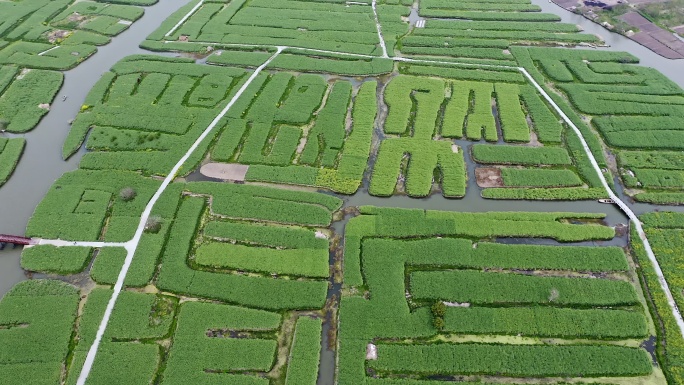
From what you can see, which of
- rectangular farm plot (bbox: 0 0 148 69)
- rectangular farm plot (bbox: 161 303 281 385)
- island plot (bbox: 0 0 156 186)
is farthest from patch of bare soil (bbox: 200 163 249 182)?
rectangular farm plot (bbox: 0 0 148 69)

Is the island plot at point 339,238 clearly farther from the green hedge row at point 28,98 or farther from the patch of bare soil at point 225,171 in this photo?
the green hedge row at point 28,98

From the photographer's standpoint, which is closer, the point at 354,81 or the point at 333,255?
the point at 333,255

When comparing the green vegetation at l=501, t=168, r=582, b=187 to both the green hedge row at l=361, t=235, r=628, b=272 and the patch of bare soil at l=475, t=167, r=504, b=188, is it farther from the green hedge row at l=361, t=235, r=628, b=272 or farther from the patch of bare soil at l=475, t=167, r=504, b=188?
the green hedge row at l=361, t=235, r=628, b=272

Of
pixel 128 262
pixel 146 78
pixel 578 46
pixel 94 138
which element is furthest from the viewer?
pixel 578 46

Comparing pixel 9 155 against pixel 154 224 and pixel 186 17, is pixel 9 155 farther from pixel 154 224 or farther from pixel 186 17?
pixel 186 17

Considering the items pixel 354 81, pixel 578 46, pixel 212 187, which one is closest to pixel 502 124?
pixel 354 81

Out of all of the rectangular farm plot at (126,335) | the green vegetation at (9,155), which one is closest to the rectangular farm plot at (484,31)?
the rectangular farm plot at (126,335)

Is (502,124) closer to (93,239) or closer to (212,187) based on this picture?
(212,187)

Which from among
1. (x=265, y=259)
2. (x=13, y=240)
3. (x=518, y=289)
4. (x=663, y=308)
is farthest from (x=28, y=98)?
(x=663, y=308)
